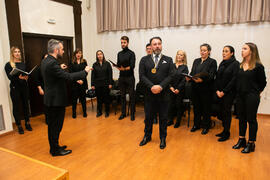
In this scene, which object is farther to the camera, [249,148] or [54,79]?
[249,148]

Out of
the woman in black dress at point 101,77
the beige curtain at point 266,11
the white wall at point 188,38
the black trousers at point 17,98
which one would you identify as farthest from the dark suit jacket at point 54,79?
the beige curtain at point 266,11

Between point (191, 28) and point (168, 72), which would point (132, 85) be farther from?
point (191, 28)

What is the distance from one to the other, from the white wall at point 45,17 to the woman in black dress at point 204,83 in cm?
378

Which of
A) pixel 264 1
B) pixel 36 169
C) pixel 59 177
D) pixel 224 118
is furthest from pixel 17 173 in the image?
pixel 264 1

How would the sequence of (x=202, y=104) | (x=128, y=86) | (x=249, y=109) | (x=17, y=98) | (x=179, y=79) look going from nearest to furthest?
(x=249, y=109) → (x=202, y=104) → (x=17, y=98) → (x=179, y=79) → (x=128, y=86)

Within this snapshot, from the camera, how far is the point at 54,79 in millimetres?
2607

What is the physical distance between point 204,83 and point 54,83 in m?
2.45

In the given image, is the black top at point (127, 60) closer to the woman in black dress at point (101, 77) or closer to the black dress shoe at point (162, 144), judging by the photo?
the woman in black dress at point (101, 77)

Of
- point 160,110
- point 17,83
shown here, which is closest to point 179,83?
point 160,110

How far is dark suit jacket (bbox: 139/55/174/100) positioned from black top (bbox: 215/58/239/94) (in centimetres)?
91

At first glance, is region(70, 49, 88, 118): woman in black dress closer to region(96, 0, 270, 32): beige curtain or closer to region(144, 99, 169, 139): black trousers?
region(96, 0, 270, 32): beige curtain

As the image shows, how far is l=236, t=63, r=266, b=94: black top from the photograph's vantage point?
8.73 ft

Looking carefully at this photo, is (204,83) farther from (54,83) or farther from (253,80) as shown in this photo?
(54,83)

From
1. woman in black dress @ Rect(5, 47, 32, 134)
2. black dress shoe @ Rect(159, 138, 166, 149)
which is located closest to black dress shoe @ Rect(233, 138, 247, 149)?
black dress shoe @ Rect(159, 138, 166, 149)
